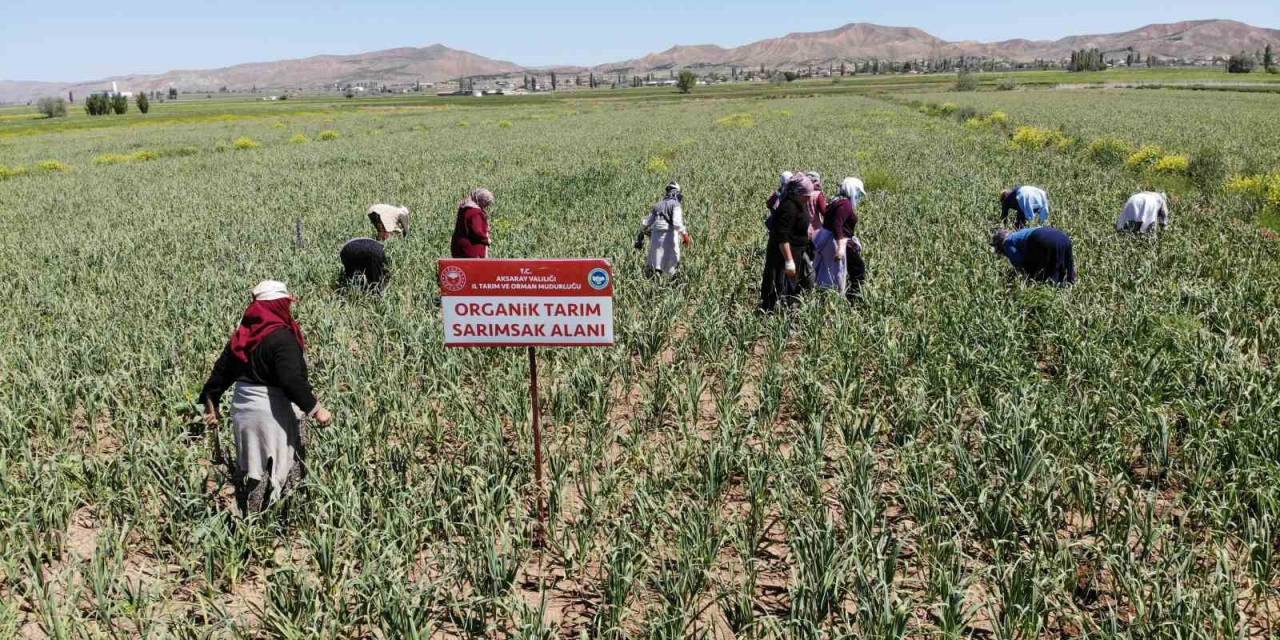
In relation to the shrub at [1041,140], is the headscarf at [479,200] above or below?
below

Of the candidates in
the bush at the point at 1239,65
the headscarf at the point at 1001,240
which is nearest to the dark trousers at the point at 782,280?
the headscarf at the point at 1001,240

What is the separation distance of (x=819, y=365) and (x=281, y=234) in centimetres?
1025

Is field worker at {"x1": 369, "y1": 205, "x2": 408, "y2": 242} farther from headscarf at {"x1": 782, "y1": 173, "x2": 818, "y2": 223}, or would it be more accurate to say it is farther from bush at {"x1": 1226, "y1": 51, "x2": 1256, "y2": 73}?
bush at {"x1": 1226, "y1": 51, "x2": 1256, "y2": 73}

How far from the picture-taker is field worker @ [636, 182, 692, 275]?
339 inches

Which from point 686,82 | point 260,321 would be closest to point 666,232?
point 260,321

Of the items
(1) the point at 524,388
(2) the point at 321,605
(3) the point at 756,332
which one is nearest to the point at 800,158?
(3) the point at 756,332

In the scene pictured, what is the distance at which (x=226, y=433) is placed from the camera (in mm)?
5184

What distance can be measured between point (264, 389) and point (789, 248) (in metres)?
4.83

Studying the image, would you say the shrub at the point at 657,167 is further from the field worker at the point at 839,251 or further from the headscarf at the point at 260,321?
the headscarf at the point at 260,321

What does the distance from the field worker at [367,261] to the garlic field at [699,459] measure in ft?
1.60

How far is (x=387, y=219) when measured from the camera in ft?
29.5

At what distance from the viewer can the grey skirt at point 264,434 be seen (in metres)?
3.97

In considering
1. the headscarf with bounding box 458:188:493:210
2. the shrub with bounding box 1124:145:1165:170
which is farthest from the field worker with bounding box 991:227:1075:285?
the shrub with bounding box 1124:145:1165:170

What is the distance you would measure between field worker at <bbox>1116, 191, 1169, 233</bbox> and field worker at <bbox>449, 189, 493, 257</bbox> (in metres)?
8.11
